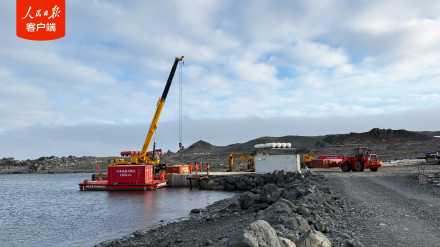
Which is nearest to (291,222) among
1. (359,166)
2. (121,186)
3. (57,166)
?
(359,166)

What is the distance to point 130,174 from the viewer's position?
3772 cm

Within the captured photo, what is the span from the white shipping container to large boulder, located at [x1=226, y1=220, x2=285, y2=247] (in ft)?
115

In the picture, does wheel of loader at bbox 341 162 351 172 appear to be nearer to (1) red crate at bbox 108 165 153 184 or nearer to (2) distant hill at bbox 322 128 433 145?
(1) red crate at bbox 108 165 153 184

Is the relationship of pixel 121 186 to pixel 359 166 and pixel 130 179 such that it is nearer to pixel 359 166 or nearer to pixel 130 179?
pixel 130 179

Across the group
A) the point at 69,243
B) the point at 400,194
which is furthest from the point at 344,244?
the point at 69,243

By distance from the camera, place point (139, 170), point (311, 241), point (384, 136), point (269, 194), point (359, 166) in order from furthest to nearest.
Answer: point (384, 136), point (139, 170), point (359, 166), point (269, 194), point (311, 241)

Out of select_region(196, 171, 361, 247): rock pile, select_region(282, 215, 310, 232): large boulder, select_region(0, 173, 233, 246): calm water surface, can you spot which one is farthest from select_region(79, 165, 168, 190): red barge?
select_region(282, 215, 310, 232): large boulder

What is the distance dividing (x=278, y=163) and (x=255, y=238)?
35762 mm

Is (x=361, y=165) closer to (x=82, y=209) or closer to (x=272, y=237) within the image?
(x=82, y=209)

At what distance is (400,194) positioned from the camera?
17.0m

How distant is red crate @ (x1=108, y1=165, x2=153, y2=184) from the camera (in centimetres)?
3738

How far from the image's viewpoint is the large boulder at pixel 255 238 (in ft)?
19.9

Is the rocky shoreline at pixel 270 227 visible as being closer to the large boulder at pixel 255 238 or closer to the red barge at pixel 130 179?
the large boulder at pixel 255 238

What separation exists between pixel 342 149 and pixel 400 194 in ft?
233
